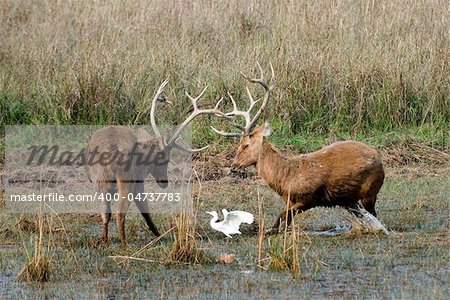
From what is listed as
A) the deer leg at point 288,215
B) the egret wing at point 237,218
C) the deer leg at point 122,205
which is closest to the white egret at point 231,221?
the egret wing at point 237,218

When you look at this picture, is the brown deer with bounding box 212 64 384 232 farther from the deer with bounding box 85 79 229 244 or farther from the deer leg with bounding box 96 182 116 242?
the deer leg with bounding box 96 182 116 242

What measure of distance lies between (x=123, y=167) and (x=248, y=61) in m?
4.89

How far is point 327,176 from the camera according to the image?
9.17 meters

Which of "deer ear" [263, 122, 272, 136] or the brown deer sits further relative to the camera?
"deer ear" [263, 122, 272, 136]

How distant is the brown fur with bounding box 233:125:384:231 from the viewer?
9125mm

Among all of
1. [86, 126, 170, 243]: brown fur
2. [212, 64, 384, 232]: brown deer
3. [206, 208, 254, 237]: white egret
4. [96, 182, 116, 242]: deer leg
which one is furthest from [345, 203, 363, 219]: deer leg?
[96, 182, 116, 242]: deer leg

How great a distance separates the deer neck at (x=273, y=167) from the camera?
9391mm

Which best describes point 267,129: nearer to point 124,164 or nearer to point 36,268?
point 124,164

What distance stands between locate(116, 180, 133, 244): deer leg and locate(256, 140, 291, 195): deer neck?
142 cm

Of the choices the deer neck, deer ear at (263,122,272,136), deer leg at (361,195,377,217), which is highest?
deer ear at (263,122,272,136)

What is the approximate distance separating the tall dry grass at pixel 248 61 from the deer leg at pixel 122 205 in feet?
12.5

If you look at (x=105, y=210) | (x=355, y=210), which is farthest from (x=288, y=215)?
(x=105, y=210)

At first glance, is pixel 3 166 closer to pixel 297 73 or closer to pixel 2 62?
pixel 2 62

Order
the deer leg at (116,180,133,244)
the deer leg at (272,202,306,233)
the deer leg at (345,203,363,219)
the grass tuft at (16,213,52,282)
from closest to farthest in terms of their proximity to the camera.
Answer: the grass tuft at (16,213,52,282) → the deer leg at (116,180,133,244) → the deer leg at (272,202,306,233) → the deer leg at (345,203,363,219)
